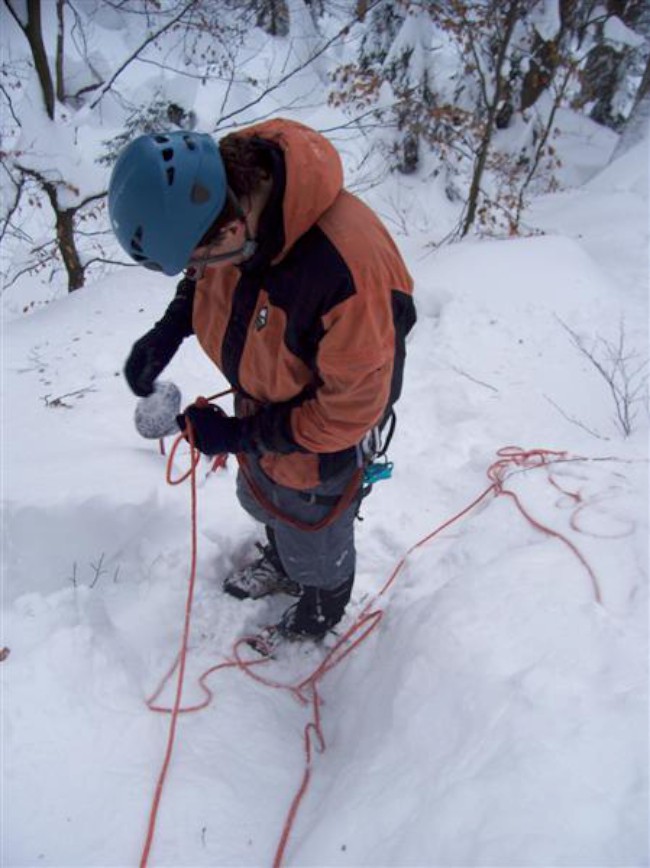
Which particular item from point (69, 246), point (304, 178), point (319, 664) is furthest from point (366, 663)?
point (69, 246)

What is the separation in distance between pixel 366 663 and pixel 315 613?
267 mm

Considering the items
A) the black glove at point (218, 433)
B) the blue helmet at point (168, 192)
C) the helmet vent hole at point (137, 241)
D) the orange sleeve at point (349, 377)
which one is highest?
the blue helmet at point (168, 192)

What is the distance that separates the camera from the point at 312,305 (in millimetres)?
1277

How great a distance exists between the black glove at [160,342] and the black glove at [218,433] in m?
0.33

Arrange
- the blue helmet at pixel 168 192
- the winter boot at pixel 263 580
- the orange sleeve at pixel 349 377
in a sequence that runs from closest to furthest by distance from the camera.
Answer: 1. the blue helmet at pixel 168 192
2. the orange sleeve at pixel 349 377
3. the winter boot at pixel 263 580

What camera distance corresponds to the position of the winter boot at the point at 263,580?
2.37m

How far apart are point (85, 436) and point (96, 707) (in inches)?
64.0

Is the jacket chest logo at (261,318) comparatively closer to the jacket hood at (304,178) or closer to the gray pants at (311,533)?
the jacket hood at (304,178)

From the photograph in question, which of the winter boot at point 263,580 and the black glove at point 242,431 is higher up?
the black glove at point 242,431

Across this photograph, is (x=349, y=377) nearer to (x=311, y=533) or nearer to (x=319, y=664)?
(x=311, y=533)

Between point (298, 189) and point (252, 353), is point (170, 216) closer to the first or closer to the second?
point (298, 189)

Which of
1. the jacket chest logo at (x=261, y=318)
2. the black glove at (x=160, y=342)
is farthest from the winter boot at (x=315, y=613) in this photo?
the jacket chest logo at (x=261, y=318)

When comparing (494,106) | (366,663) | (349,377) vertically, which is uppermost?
(494,106)

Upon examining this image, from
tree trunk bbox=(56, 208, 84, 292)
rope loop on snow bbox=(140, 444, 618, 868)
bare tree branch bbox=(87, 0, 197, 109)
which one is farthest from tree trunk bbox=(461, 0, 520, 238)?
rope loop on snow bbox=(140, 444, 618, 868)
